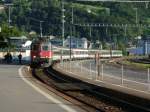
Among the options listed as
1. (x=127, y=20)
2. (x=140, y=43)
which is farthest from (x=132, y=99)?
(x=140, y=43)

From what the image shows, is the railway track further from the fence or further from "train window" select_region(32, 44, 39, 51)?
"train window" select_region(32, 44, 39, 51)

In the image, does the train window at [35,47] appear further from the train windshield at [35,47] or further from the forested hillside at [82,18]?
the forested hillside at [82,18]

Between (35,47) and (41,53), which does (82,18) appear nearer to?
(35,47)

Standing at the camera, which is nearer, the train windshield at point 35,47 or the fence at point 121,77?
the fence at point 121,77

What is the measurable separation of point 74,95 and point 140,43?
449 feet

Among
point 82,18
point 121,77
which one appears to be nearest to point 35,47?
point 121,77

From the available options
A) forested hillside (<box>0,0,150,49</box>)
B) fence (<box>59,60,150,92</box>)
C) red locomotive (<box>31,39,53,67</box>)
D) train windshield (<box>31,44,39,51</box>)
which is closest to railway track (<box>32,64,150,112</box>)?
fence (<box>59,60,150,92</box>)

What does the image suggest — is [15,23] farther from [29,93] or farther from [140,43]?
[29,93]

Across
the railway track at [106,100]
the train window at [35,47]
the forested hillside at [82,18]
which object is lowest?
the railway track at [106,100]

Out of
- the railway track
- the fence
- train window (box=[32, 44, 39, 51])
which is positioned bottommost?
the fence

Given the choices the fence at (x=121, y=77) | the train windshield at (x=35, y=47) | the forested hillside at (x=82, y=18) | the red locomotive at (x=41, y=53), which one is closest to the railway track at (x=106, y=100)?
the fence at (x=121, y=77)

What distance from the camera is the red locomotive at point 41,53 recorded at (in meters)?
64.9

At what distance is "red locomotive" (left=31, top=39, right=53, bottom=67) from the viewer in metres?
64.9

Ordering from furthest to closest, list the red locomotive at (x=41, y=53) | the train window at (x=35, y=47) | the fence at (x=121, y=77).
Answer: the train window at (x=35, y=47), the red locomotive at (x=41, y=53), the fence at (x=121, y=77)
